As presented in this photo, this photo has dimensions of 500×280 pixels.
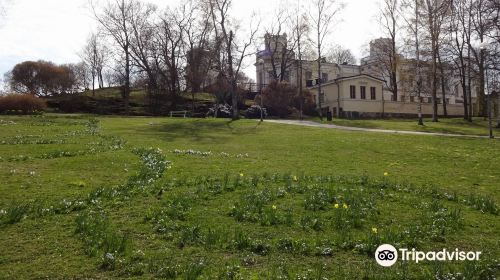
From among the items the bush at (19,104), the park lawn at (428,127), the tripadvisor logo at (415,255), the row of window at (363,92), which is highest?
the row of window at (363,92)

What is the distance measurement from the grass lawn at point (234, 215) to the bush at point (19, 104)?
99.8 feet

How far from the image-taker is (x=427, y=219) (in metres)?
8.71

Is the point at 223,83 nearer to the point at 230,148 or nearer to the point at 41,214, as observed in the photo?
the point at 230,148

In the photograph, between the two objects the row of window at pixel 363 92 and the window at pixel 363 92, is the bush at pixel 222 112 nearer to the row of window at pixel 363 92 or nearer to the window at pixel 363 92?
the row of window at pixel 363 92

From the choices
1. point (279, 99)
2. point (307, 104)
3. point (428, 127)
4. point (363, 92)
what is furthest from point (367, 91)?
point (428, 127)

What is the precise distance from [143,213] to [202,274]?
10.7 feet

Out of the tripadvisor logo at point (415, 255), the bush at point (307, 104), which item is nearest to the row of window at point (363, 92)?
the bush at point (307, 104)

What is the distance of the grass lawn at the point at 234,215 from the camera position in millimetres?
6301

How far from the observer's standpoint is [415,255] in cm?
676

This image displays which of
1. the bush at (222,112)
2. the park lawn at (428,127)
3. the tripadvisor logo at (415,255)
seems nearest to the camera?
the tripadvisor logo at (415,255)

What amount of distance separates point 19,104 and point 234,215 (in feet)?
141

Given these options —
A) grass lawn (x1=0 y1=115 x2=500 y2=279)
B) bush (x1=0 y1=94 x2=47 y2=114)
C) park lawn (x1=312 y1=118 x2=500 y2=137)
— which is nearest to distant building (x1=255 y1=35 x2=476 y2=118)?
park lawn (x1=312 y1=118 x2=500 y2=137)

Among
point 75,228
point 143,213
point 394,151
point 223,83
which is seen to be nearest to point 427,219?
point 143,213

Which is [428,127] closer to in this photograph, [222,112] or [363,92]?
[222,112]
